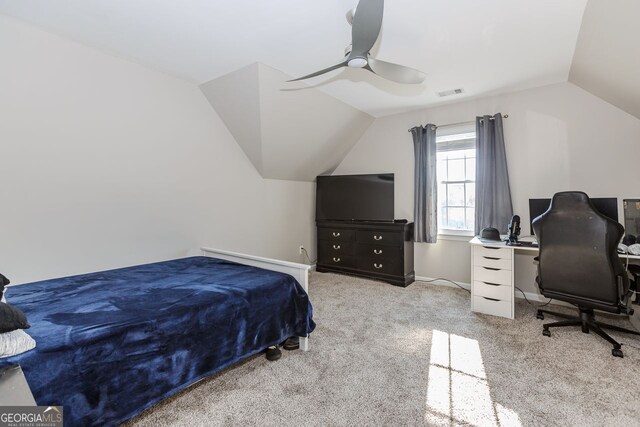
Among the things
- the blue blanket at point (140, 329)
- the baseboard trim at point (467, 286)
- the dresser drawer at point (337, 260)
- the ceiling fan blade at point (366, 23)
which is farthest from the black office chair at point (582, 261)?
the dresser drawer at point (337, 260)

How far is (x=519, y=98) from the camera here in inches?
141

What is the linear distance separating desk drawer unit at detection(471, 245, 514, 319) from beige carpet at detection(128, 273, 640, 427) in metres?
0.19

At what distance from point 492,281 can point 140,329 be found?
3.12 meters

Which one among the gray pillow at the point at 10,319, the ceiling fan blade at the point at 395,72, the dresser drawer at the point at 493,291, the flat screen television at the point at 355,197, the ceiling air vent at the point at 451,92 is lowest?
the dresser drawer at the point at 493,291

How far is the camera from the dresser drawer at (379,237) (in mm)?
4137

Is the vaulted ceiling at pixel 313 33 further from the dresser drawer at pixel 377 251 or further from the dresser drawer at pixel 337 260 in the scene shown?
A: the dresser drawer at pixel 337 260

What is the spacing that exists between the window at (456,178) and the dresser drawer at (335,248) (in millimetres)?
1318

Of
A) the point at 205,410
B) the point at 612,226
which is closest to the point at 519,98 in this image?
the point at 612,226

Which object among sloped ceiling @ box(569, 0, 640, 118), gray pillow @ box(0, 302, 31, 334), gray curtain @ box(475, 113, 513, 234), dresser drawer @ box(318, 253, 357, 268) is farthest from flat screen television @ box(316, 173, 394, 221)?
gray pillow @ box(0, 302, 31, 334)

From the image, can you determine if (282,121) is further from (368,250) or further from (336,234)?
(368,250)

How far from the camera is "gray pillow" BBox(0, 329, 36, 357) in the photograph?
1.15m

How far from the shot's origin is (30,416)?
3.12 ft

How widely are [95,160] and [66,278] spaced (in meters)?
1.01

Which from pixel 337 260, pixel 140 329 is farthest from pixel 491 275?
pixel 140 329
